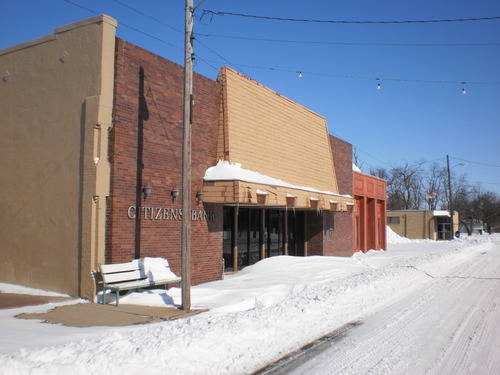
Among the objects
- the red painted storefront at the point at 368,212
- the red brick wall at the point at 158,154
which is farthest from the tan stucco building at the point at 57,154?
the red painted storefront at the point at 368,212

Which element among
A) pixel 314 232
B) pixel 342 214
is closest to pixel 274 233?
pixel 314 232

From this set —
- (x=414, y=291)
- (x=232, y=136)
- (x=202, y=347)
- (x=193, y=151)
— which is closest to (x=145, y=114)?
(x=193, y=151)

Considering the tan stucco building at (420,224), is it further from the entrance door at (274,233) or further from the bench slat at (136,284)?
the bench slat at (136,284)

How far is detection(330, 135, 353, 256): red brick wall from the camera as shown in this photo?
24.1 m

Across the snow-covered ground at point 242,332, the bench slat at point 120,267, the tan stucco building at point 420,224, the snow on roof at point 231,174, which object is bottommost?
the snow-covered ground at point 242,332

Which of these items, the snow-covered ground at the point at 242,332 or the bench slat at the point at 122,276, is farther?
the bench slat at the point at 122,276

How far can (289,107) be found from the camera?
19.6 m

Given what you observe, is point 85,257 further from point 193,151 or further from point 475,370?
point 475,370

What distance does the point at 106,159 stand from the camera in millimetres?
11133

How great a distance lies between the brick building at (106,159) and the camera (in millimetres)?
11117

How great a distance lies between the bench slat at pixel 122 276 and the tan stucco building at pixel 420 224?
46.9 metres

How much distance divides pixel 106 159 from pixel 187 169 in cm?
240

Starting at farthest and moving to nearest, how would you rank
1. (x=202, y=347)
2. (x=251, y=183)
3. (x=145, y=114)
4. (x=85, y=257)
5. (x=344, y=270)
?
1. (x=344, y=270)
2. (x=251, y=183)
3. (x=145, y=114)
4. (x=85, y=257)
5. (x=202, y=347)

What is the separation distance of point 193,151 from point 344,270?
21.5ft
